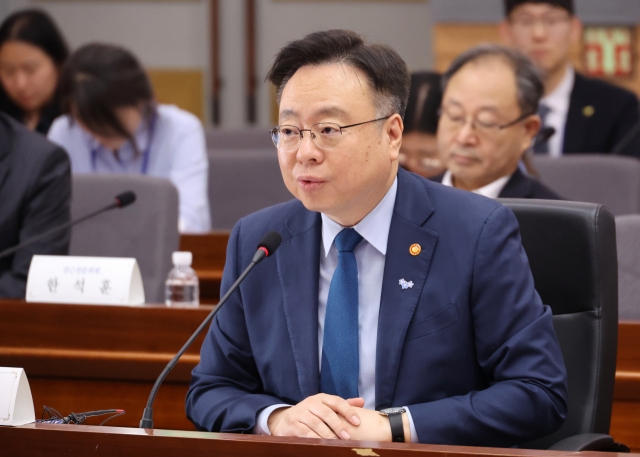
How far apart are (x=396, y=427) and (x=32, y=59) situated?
2690 mm

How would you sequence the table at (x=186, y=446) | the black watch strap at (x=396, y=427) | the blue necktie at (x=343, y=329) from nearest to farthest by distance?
the table at (x=186, y=446) < the black watch strap at (x=396, y=427) < the blue necktie at (x=343, y=329)

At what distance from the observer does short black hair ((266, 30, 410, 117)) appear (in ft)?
4.69

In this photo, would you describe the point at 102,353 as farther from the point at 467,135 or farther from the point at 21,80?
the point at 21,80

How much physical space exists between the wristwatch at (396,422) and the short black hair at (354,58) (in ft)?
1.51

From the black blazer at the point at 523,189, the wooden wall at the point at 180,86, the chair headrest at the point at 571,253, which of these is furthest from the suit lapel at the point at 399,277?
the wooden wall at the point at 180,86

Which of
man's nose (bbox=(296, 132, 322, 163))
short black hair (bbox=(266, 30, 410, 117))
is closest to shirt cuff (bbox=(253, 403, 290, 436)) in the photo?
man's nose (bbox=(296, 132, 322, 163))

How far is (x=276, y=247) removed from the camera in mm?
1425

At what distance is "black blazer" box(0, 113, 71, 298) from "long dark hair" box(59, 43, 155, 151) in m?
→ 0.66

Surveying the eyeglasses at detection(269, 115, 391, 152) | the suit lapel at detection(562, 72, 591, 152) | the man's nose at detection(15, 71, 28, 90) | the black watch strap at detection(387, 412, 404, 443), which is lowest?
the black watch strap at detection(387, 412, 404, 443)

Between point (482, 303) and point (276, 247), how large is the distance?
1.09 feet

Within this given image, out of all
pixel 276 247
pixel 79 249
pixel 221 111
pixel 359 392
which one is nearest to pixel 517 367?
pixel 359 392

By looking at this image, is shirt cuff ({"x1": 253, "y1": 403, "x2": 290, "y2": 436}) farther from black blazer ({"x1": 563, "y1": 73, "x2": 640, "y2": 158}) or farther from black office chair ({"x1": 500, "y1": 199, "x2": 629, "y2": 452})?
black blazer ({"x1": 563, "y1": 73, "x2": 640, "y2": 158})

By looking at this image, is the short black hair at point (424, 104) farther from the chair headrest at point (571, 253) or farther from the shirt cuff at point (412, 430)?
the shirt cuff at point (412, 430)

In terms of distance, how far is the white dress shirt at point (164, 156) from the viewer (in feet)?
11.0
